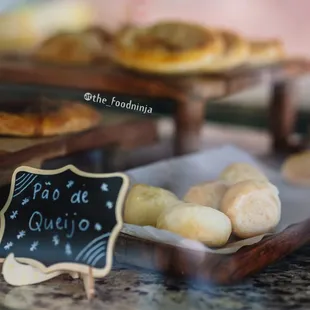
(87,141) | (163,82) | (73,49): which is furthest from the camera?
(73,49)

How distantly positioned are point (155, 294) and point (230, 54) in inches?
35.2

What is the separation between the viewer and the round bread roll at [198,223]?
101cm

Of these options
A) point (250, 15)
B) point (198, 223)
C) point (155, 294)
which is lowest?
point (155, 294)

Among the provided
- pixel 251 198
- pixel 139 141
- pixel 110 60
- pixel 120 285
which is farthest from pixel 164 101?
pixel 120 285

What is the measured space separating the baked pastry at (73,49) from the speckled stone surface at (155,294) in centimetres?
90

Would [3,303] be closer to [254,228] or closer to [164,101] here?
[254,228]

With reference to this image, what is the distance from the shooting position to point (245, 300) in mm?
947

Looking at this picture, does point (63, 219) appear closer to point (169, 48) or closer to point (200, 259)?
point (200, 259)

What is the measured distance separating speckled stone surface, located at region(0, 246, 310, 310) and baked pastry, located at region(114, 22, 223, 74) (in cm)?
68

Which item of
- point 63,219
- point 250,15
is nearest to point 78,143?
point 63,219

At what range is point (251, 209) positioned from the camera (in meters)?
1.08

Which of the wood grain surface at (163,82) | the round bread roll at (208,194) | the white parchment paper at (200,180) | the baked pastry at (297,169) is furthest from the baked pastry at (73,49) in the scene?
the round bread roll at (208,194)

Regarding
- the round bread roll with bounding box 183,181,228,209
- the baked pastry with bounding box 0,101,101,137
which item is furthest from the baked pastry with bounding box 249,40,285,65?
the round bread roll with bounding box 183,181,228,209

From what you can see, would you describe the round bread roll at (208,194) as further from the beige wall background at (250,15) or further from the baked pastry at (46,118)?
the beige wall background at (250,15)
